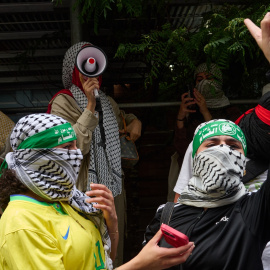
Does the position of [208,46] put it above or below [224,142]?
above

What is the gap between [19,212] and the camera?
6.57 ft

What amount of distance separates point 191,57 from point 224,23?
41cm

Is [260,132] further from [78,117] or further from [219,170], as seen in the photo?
[78,117]

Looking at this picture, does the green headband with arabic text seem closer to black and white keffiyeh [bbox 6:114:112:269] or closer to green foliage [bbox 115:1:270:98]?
black and white keffiyeh [bbox 6:114:112:269]

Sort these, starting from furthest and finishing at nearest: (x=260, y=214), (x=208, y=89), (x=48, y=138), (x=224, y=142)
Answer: (x=208, y=89)
(x=224, y=142)
(x=48, y=138)
(x=260, y=214)

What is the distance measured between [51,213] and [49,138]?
1.22 feet

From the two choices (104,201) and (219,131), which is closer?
(104,201)

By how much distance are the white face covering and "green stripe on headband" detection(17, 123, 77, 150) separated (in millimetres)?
738

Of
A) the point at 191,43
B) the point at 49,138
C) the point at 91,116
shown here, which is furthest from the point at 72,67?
the point at 49,138

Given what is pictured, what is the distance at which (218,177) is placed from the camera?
227 cm

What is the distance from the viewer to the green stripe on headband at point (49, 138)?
2.18m

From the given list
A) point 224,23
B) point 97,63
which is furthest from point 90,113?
point 224,23

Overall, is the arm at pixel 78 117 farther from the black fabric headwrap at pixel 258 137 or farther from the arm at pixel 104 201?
the black fabric headwrap at pixel 258 137

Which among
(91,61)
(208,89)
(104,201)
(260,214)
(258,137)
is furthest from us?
(208,89)
